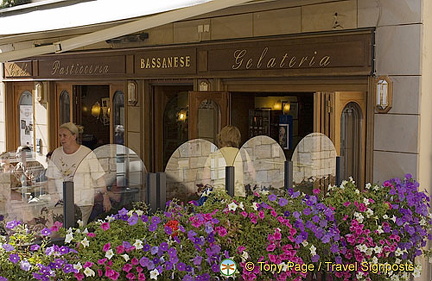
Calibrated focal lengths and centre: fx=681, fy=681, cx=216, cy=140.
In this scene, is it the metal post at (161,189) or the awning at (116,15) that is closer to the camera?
the metal post at (161,189)

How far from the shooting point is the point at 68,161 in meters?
6.01

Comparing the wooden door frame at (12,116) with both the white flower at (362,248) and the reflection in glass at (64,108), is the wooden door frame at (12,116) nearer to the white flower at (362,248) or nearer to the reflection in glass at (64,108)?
the reflection in glass at (64,108)

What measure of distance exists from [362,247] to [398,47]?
218 cm

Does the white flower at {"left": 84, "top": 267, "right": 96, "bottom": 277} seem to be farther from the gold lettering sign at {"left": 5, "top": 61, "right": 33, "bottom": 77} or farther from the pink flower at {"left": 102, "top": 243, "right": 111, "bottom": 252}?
the gold lettering sign at {"left": 5, "top": 61, "right": 33, "bottom": 77}

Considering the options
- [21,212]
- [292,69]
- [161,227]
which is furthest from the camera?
[292,69]

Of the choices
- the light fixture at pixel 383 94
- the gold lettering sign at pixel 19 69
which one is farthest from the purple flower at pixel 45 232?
the gold lettering sign at pixel 19 69

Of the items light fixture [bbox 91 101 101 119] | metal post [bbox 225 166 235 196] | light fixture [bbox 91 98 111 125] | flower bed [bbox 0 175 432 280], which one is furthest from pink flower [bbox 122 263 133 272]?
light fixture [bbox 91 101 101 119]

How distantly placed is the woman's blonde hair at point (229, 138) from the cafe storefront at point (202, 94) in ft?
1.96

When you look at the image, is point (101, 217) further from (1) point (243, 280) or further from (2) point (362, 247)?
(2) point (362, 247)

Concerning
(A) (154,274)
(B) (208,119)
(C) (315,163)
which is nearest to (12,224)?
(A) (154,274)

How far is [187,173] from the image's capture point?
579cm

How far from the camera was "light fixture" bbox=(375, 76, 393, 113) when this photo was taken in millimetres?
6531

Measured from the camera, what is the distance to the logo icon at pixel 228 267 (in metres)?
4.54

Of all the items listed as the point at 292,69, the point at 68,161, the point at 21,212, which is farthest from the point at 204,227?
the point at 292,69
